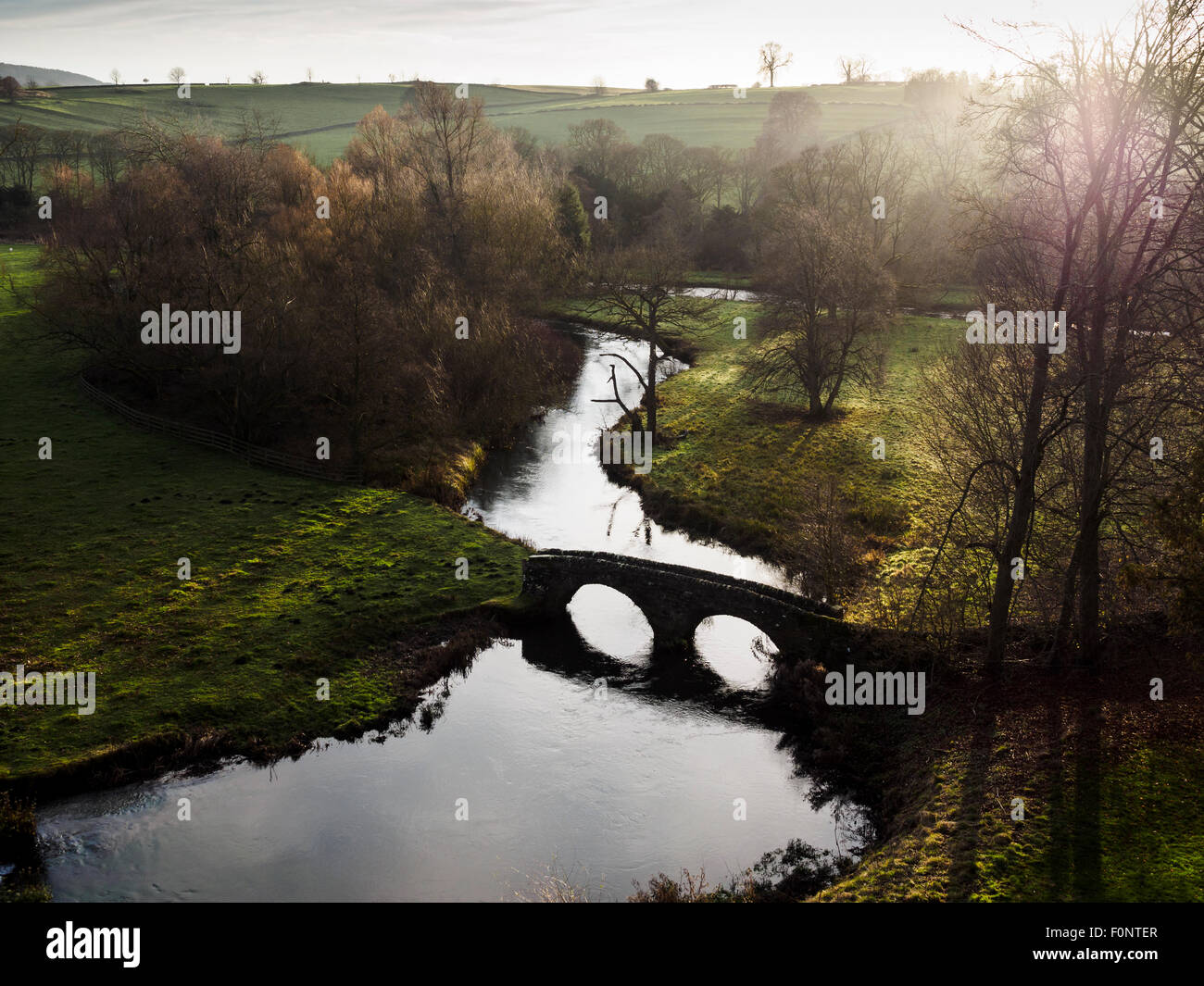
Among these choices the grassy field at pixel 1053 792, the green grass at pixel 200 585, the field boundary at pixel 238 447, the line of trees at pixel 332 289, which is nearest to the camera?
the grassy field at pixel 1053 792

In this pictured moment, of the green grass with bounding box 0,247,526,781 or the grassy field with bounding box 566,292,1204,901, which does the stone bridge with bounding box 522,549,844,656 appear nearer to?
the grassy field with bounding box 566,292,1204,901

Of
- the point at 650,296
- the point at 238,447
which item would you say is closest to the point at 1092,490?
the point at 650,296

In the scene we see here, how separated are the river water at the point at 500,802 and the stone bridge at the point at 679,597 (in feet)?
4.47

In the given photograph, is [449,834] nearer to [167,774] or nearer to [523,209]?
[167,774]

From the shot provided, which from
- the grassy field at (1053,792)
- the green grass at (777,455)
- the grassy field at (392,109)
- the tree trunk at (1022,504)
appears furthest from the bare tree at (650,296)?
→ the grassy field at (392,109)

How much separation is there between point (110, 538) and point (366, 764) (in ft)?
52.8

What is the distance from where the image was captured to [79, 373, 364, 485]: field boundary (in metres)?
41.3

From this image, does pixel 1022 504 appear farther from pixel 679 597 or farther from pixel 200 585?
pixel 200 585

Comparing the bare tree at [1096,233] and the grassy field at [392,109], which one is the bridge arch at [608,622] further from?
the grassy field at [392,109]

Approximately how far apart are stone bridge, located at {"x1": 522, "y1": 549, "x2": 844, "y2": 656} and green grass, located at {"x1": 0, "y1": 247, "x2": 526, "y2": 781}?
2.15 metres

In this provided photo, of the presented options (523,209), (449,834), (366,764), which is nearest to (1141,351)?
(449,834)

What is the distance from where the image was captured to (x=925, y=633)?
2431cm

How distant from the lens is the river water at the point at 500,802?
19703 millimetres

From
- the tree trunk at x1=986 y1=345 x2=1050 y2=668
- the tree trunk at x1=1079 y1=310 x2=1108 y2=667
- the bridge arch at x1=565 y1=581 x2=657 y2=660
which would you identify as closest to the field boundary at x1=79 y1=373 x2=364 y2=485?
the bridge arch at x1=565 y1=581 x2=657 y2=660
